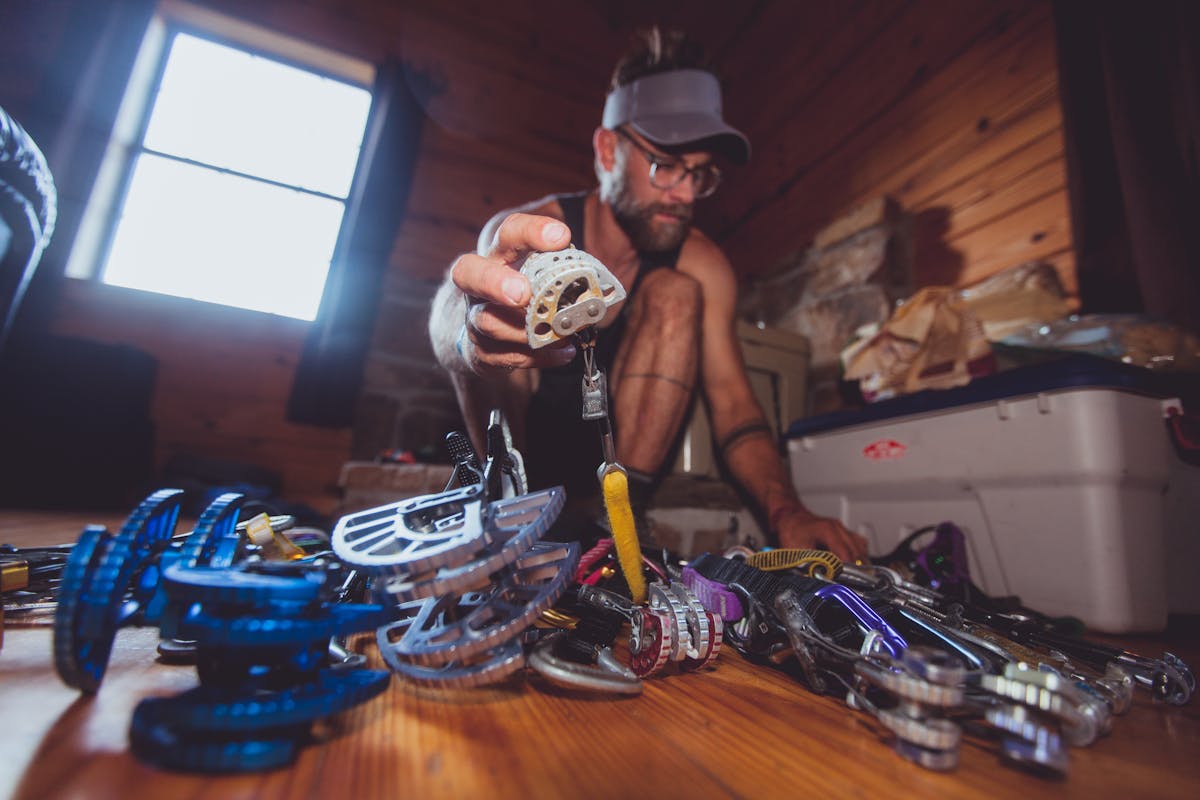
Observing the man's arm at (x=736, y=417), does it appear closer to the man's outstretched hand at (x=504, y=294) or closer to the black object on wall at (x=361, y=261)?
the man's outstretched hand at (x=504, y=294)

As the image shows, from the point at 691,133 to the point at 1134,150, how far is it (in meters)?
1.17

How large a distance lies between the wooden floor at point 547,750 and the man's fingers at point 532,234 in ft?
1.55

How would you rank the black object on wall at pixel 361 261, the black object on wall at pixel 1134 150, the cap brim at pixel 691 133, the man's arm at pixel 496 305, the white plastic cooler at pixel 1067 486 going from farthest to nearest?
the black object on wall at pixel 361 261 → the cap brim at pixel 691 133 → the black object on wall at pixel 1134 150 → the white plastic cooler at pixel 1067 486 → the man's arm at pixel 496 305

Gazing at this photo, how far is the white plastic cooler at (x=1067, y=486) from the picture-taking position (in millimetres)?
971

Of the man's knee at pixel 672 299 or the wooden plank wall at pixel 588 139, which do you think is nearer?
the man's knee at pixel 672 299

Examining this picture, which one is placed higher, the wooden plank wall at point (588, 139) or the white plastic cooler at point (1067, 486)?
the wooden plank wall at point (588, 139)

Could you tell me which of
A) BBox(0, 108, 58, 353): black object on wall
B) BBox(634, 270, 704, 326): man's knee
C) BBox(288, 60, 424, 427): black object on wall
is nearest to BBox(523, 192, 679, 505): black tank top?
BBox(634, 270, 704, 326): man's knee

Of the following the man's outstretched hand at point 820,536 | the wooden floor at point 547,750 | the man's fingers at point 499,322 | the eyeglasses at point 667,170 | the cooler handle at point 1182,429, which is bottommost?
the wooden floor at point 547,750

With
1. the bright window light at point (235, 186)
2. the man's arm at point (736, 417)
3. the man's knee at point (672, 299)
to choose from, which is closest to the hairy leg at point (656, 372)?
the man's knee at point (672, 299)

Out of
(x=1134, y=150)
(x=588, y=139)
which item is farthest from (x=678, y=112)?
(x=588, y=139)

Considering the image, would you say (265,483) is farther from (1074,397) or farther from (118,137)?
(1074,397)

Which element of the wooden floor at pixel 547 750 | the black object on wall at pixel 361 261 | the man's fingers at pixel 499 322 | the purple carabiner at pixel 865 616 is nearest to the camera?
the wooden floor at pixel 547 750

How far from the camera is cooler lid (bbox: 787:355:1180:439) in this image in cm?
97

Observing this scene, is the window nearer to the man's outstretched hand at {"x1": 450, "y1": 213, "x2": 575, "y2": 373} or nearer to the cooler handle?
the man's outstretched hand at {"x1": 450, "y1": 213, "x2": 575, "y2": 373}
